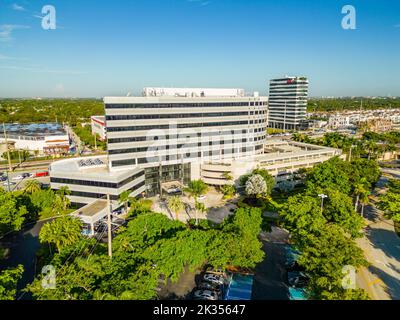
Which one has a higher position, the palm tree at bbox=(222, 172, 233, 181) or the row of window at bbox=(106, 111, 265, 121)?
the row of window at bbox=(106, 111, 265, 121)

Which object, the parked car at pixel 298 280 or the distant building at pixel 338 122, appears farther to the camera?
the distant building at pixel 338 122

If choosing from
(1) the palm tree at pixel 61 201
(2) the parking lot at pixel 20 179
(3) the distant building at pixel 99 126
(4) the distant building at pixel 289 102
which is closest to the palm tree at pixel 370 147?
(4) the distant building at pixel 289 102

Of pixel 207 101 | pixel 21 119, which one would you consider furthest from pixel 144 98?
pixel 21 119

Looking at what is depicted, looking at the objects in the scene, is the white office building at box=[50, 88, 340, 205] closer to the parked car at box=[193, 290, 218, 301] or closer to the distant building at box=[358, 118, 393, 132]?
the parked car at box=[193, 290, 218, 301]

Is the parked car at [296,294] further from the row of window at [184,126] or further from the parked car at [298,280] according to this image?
the row of window at [184,126]

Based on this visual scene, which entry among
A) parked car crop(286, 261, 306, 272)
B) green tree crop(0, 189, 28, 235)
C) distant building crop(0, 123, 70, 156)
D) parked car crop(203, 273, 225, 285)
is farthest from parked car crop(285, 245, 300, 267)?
distant building crop(0, 123, 70, 156)
